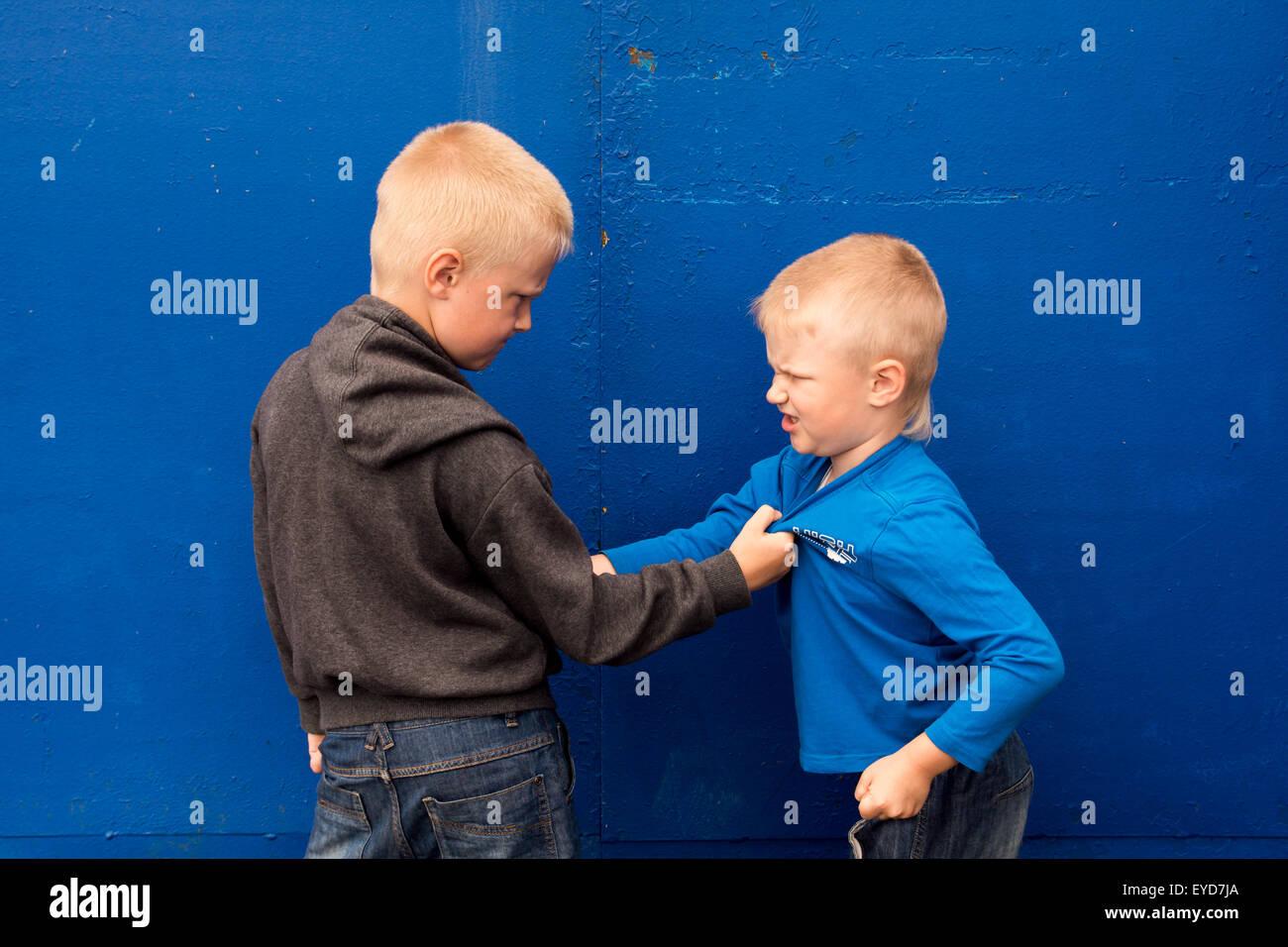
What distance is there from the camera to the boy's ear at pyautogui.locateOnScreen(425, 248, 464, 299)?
1521 mm

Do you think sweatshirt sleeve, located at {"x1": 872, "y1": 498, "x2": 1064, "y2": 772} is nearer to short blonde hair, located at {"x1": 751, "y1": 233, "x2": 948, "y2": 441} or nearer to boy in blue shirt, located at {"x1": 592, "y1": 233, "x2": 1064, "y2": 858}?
boy in blue shirt, located at {"x1": 592, "y1": 233, "x2": 1064, "y2": 858}

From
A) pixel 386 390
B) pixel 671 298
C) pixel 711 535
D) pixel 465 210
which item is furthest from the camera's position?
pixel 671 298

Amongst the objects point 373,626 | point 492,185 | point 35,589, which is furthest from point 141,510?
point 492,185

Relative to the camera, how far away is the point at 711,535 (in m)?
1.89

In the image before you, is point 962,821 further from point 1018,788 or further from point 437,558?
point 437,558

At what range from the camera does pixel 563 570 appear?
150 cm

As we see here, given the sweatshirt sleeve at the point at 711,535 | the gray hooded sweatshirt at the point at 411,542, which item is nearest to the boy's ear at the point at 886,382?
the sweatshirt sleeve at the point at 711,535

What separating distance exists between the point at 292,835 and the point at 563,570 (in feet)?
4.34

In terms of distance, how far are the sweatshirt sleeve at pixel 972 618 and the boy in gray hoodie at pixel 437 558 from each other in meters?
0.28

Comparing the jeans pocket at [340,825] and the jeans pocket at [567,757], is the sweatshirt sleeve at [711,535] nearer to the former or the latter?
the jeans pocket at [567,757]

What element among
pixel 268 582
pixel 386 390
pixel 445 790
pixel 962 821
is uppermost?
pixel 386 390

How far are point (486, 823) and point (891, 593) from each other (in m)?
0.72

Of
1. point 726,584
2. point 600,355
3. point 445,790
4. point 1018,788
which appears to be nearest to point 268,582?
point 445,790
